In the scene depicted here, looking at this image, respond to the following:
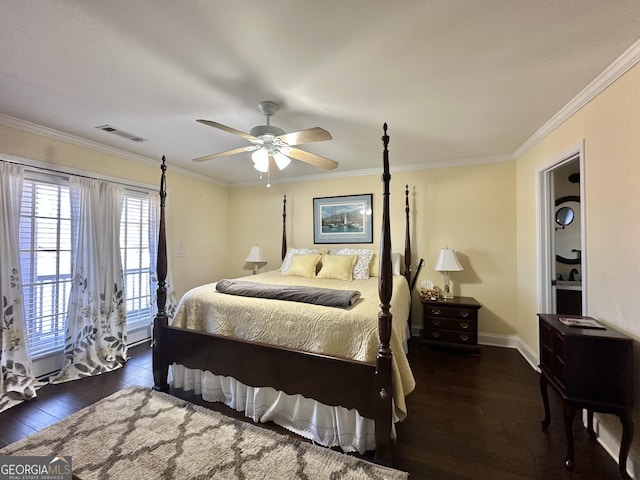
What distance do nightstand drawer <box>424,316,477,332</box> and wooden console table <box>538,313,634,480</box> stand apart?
1.55m

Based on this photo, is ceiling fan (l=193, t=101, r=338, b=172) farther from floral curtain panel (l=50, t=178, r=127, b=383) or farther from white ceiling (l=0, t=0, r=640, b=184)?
floral curtain panel (l=50, t=178, r=127, b=383)

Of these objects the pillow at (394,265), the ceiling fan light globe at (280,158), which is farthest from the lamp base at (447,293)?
the ceiling fan light globe at (280,158)

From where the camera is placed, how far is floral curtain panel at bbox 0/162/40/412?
7.41ft

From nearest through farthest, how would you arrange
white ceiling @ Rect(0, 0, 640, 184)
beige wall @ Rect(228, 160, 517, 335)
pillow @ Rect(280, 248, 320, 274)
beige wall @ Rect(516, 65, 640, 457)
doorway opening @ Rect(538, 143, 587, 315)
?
white ceiling @ Rect(0, 0, 640, 184) < beige wall @ Rect(516, 65, 640, 457) < doorway opening @ Rect(538, 143, 587, 315) < beige wall @ Rect(228, 160, 517, 335) < pillow @ Rect(280, 248, 320, 274)

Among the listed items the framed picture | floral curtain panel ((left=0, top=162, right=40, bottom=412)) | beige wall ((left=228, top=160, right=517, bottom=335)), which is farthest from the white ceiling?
the framed picture

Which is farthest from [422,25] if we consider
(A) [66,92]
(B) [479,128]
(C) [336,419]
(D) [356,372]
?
(A) [66,92]

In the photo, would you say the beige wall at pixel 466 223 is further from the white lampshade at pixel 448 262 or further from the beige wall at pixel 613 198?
the beige wall at pixel 613 198

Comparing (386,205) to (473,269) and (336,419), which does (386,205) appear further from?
(473,269)

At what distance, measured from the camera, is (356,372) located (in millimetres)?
1627

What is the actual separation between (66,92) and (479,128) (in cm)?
349

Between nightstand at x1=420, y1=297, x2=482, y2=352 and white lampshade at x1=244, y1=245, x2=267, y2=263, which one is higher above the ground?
white lampshade at x1=244, y1=245, x2=267, y2=263

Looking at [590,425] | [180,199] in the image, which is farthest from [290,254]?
[590,425]

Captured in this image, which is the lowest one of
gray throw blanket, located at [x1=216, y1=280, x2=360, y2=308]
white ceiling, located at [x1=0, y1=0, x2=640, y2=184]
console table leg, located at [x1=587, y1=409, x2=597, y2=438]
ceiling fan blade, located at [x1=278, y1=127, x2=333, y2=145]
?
console table leg, located at [x1=587, y1=409, x2=597, y2=438]

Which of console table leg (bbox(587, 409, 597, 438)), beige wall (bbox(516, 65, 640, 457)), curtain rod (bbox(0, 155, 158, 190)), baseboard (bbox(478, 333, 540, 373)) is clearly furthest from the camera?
baseboard (bbox(478, 333, 540, 373))
